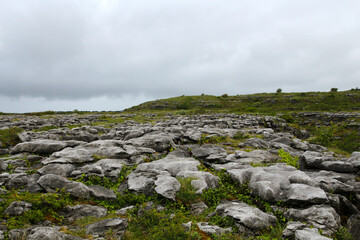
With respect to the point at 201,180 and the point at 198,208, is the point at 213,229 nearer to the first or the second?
the point at 198,208

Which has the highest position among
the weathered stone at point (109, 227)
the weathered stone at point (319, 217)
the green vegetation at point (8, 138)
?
the green vegetation at point (8, 138)

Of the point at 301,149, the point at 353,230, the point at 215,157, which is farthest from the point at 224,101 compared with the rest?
the point at 353,230

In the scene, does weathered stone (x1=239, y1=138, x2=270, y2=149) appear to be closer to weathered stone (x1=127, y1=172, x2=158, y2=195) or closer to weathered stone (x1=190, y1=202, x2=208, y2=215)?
weathered stone (x1=127, y1=172, x2=158, y2=195)

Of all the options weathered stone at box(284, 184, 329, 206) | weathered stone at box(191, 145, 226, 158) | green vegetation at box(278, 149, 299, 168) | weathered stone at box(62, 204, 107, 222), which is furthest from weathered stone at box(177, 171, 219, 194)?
green vegetation at box(278, 149, 299, 168)

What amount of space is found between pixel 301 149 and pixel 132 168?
16526 mm

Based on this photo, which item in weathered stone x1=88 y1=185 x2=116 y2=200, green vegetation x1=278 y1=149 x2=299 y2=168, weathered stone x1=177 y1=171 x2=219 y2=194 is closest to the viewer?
weathered stone x1=88 y1=185 x2=116 y2=200

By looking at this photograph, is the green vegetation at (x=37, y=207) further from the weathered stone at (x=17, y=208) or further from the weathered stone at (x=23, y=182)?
the weathered stone at (x=23, y=182)

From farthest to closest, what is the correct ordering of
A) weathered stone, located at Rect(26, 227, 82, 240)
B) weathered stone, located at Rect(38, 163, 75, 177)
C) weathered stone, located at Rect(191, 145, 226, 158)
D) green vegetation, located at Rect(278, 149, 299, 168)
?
weathered stone, located at Rect(191, 145, 226, 158), green vegetation, located at Rect(278, 149, 299, 168), weathered stone, located at Rect(38, 163, 75, 177), weathered stone, located at Rect(26, 227, 82, 240)

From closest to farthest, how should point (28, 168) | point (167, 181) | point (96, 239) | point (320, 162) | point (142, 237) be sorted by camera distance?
point (96, 239), point (142, 237), point (167, 181), point (28, 168), point (320, 162)

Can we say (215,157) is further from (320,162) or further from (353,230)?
(353,230)

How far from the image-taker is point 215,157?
14.1 m

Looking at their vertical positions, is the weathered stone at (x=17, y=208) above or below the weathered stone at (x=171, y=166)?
above

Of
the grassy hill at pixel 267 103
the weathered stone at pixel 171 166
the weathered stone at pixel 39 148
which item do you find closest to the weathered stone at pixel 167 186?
the weathered stone at pixel 171 166

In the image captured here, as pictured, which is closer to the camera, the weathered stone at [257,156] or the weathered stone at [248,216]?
the weathered stone at [248,216]
